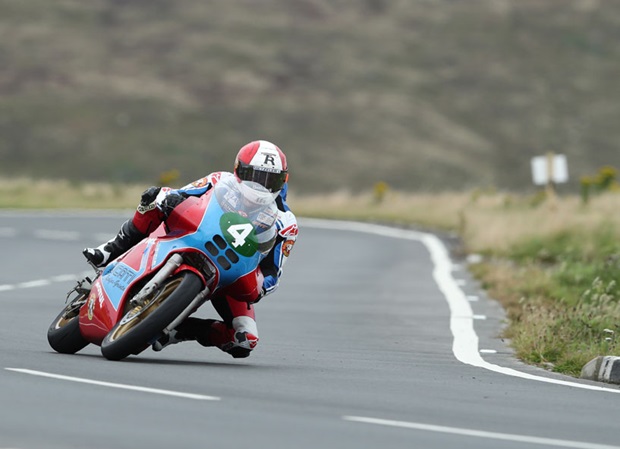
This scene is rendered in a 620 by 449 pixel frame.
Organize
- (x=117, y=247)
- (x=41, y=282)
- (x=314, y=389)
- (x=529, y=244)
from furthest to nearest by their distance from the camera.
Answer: (x=529, y=244) → (x=41, y=282) → (x=117, y=247) → (x=314, y=389)

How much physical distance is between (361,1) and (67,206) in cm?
8282

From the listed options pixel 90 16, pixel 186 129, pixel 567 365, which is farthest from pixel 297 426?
pixel 90 16

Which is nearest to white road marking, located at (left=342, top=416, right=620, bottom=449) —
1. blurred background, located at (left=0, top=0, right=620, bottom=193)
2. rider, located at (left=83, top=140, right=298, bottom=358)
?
rider, located at (left=83, top=140, right=298, bottom=358)

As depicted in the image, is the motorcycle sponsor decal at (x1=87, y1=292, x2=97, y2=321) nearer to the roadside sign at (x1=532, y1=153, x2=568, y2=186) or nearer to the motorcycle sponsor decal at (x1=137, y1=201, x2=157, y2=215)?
the motorcycle sponsor decal at (x1=137, y1=201, x2=157, y2=215)

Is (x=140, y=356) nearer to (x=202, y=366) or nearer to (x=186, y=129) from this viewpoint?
(x=202, y=366)

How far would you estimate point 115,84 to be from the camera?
114 metres

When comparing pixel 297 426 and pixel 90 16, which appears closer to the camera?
pixel 297 426

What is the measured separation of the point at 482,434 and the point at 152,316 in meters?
3.13

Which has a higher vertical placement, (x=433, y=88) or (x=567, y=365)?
(x=433, y=88)

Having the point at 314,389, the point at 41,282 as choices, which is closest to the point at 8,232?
the point at 41,282

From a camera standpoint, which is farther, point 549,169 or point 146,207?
point 549,169

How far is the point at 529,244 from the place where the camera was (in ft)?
98.7

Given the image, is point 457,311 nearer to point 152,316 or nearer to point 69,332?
point 69,332

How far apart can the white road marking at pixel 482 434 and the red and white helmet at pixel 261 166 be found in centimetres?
291
